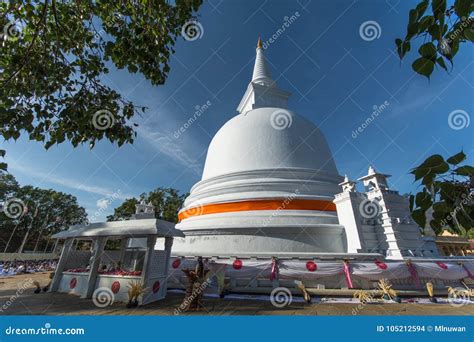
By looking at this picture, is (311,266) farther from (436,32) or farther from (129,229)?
(436,32)

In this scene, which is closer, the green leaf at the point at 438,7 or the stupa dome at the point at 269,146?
the green leaf at the point at 438,7

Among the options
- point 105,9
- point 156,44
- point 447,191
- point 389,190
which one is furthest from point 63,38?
point 389,190

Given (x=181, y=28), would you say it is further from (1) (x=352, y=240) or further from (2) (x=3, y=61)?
(1) (x=352, y=240)

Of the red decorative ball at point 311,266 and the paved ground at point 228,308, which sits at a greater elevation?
the red decorative ball at point 311,266

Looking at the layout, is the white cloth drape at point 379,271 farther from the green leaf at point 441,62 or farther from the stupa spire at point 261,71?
the stupa spire at point 261,71
